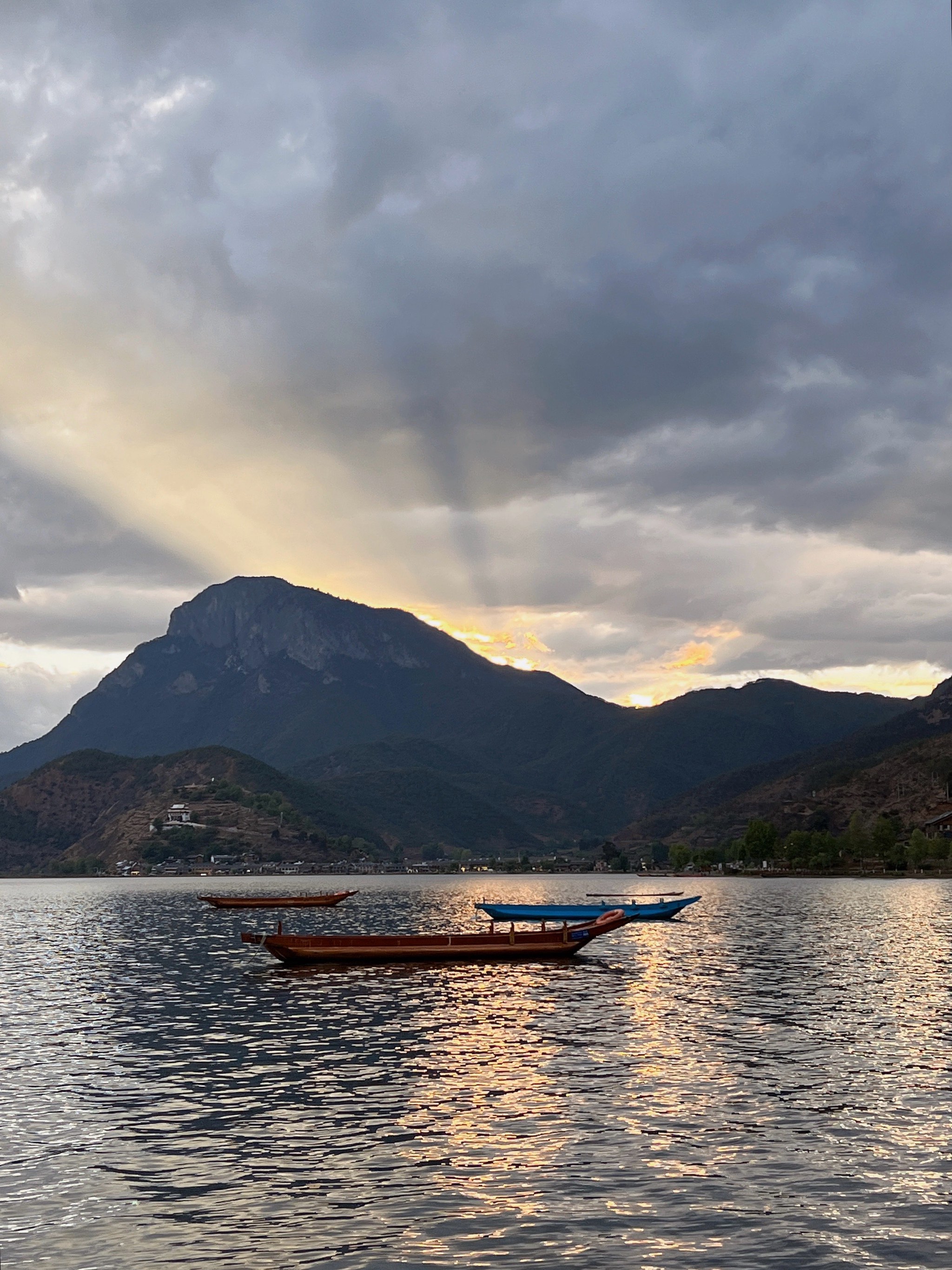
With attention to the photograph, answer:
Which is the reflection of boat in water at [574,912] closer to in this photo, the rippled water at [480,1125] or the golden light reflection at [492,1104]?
the rippled water at [480,1125]

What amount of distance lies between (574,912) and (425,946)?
200 ft

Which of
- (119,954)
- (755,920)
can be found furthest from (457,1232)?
(755,920)

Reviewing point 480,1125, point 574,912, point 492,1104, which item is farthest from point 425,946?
point 574,912

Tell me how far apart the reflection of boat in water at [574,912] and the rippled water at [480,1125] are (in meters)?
71.7

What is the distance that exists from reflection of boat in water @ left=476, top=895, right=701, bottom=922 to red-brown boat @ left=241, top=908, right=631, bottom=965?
47.5 meters

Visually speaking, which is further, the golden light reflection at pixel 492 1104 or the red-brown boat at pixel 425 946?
the red-brown boat at pixel 425 946

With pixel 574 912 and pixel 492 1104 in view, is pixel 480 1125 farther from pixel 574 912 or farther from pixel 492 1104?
pixel 574 912

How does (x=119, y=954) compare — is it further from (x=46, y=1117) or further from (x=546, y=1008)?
(x=46, y=1117)

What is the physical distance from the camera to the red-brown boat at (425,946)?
94375 millimetres

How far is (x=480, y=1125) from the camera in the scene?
3872 cm

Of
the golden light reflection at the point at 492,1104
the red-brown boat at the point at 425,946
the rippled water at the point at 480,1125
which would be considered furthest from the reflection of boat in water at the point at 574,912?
the golden light reflection at the point at 492,1104

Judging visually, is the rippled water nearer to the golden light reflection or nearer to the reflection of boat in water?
the golden light reflection

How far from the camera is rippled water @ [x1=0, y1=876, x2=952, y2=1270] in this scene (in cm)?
2733

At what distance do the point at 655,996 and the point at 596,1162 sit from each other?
42.5 metres
